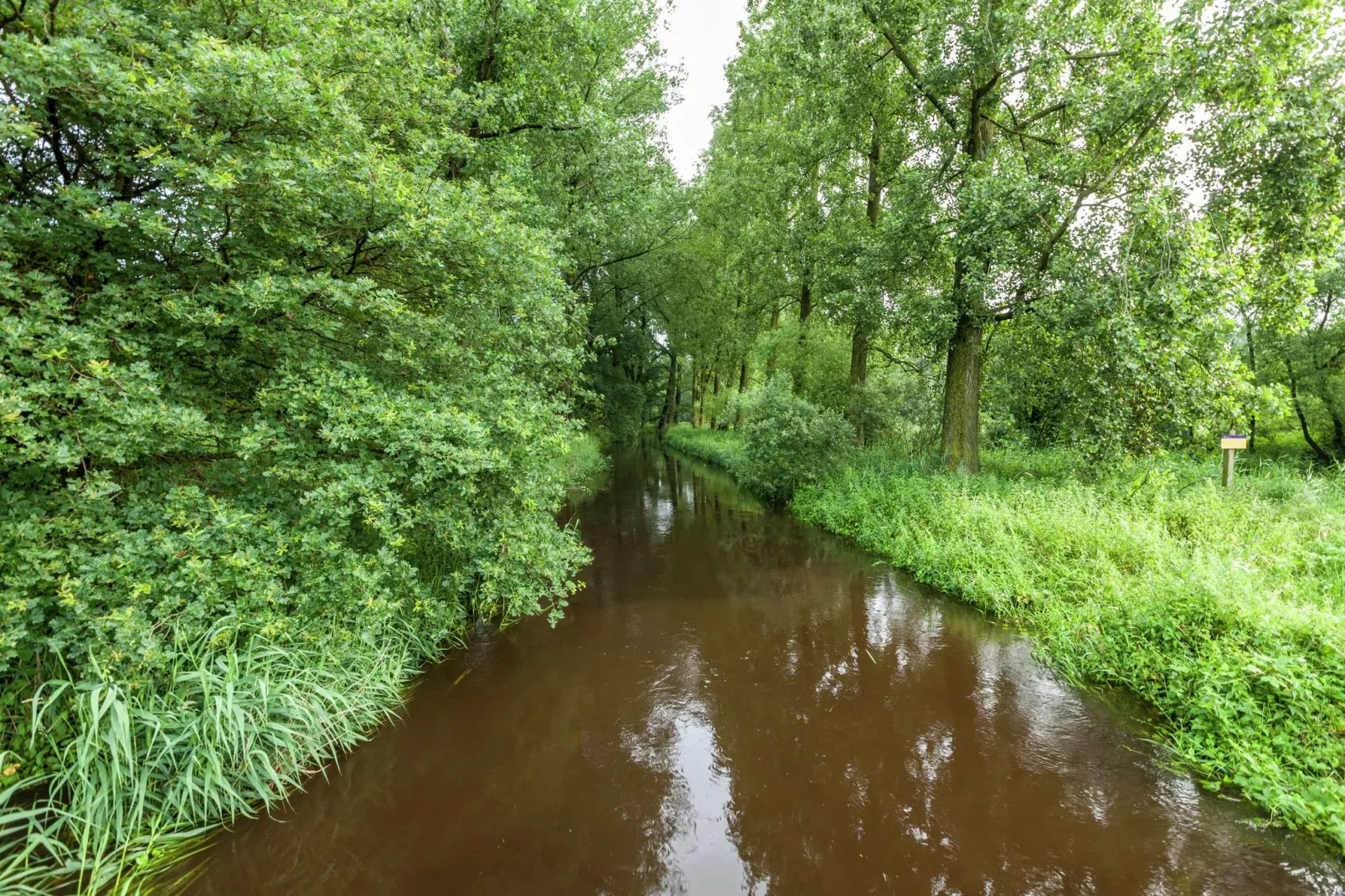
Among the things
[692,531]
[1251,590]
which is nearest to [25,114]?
[1251,590]

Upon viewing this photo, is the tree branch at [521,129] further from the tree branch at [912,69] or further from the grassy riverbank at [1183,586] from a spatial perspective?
the grassy riverbank at [1183,586]

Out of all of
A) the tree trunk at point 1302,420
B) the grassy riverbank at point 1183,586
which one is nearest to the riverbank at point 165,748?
the grassy riverbank at point 1183,586

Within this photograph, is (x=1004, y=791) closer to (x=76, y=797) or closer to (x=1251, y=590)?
(x=1251, y=590)

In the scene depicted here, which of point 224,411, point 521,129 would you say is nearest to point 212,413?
point 224,411

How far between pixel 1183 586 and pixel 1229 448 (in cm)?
451

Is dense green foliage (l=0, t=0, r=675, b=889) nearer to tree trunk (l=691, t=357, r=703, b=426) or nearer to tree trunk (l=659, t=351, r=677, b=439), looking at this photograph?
tree trunk (l=691, t=357, r=703, b=426)

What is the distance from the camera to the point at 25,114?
130 inches

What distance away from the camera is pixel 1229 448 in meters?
7.89

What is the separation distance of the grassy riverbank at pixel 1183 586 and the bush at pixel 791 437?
9.21ft

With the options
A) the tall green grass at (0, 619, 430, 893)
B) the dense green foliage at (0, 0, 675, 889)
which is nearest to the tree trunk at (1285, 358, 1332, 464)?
the dense green foliage at (0, 0, 675, 889)

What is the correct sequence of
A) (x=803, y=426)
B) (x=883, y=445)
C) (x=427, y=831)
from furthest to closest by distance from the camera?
(x=883, y=445) → (x=803, y=426) → (x=427, y=831)

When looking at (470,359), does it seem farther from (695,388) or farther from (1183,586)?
(695,388)

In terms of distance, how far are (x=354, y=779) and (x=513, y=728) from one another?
1329 mm

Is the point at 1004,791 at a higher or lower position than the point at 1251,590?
lower
